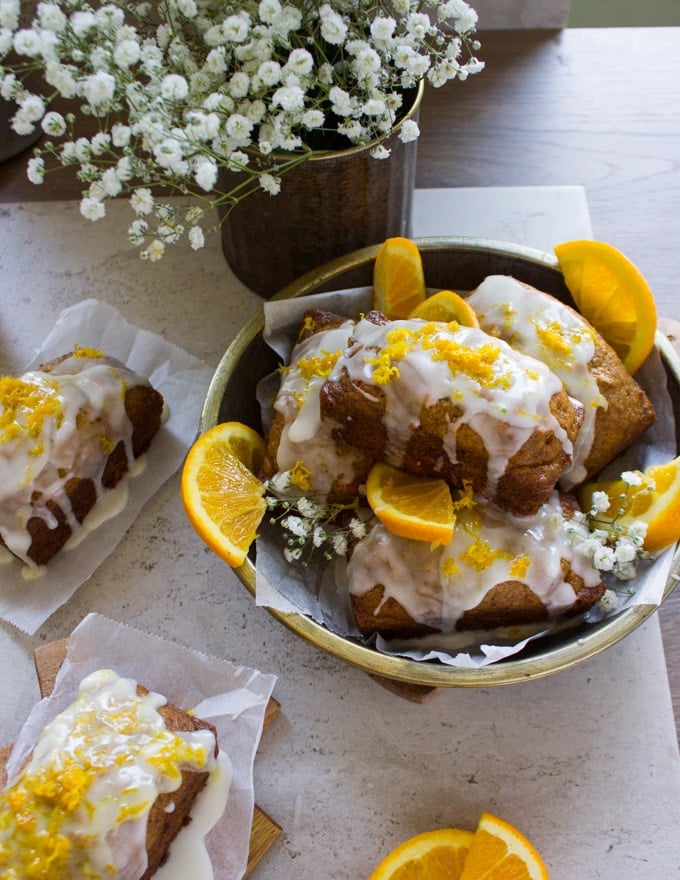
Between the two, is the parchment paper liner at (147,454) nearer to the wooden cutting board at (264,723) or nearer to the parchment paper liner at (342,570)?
the wooden cutting board at (264,723)

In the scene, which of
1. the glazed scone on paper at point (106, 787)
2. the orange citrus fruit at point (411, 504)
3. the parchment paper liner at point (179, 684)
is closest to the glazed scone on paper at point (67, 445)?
the parchment paper liner at point (179, 684)

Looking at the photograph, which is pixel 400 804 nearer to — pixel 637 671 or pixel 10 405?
pixel 637 671

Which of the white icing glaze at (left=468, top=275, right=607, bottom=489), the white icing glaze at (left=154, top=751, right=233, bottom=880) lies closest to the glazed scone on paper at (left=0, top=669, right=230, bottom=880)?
the white icing glaze at (left=154, top=751, right=233, bottom=880)

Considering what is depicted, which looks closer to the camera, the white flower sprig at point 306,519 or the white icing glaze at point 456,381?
the white icing glaze at point 456,381

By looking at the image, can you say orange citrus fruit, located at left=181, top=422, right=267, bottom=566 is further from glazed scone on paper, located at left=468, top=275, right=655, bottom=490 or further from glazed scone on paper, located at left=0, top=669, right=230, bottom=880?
glazed scone on paper, located at left=468, top=275, right=655, bottom=490

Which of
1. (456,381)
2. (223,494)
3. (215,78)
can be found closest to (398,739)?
(223,494)

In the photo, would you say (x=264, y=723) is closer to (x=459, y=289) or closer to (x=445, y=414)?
(x=445, y=414)
